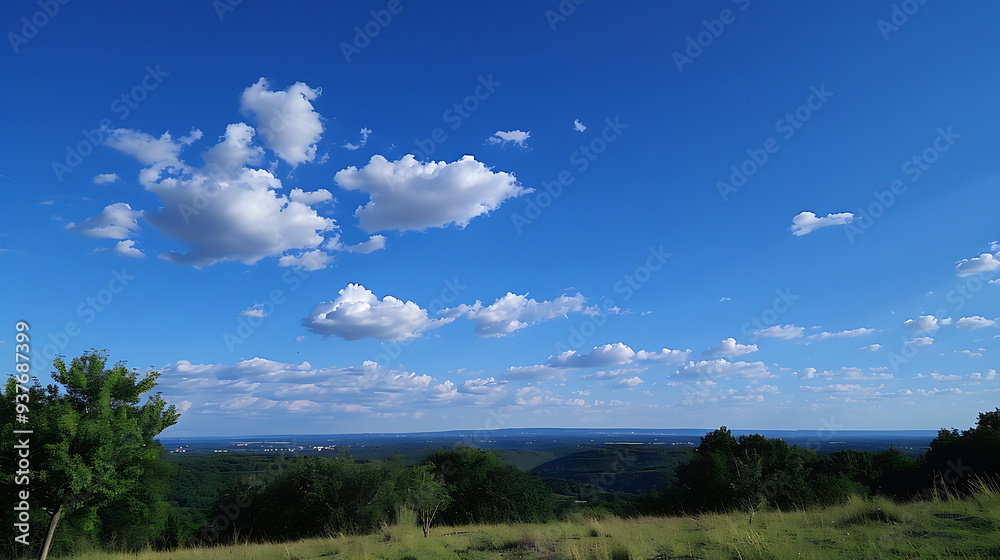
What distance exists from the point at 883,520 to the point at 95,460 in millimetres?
22394

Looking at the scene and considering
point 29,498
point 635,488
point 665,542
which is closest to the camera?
point 665,542

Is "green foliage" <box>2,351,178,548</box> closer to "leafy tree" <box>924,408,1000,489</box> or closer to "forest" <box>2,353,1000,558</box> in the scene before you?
"forest" <box>2,353,1000,558</box>

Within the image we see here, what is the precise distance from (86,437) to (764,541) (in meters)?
19.0

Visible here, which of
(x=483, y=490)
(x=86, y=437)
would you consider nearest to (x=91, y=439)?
(x=86, y=437)

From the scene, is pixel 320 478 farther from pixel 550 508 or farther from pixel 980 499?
pixel 980 499

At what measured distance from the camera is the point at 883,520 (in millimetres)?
12328

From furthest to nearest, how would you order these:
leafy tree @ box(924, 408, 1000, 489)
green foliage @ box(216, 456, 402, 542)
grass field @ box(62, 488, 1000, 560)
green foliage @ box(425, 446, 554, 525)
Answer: green foliage @ box(425, 446, 554, 525), green foliage @ box(216, 456, 402, 542), leafy tree @ box(924, 408, 1000, 489), grass field @ box(62, 488, 1000, 560)

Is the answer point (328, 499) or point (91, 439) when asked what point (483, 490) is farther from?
point (91, 439)

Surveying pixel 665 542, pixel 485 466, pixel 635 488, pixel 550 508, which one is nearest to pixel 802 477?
pixel 550 508

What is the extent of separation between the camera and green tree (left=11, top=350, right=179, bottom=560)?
14682 mm

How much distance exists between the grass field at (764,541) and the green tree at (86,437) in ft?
6.85

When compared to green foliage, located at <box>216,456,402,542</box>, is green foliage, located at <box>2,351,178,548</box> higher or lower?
higher

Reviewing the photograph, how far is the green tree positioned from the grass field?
209 cm

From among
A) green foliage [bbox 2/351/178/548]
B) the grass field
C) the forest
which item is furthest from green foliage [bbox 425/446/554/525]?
the grass field
